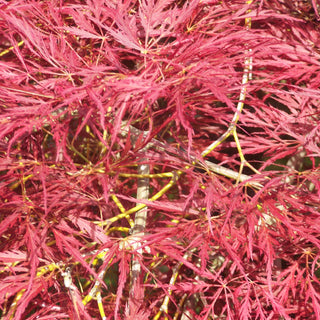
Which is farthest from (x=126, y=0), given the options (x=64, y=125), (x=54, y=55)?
(x=64, y=125)

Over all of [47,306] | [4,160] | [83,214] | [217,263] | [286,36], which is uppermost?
[286,36]

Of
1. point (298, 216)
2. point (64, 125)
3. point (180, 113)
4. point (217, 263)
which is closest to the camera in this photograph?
point (180, 113)

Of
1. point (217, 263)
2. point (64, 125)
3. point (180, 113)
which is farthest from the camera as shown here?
point (217, 263)

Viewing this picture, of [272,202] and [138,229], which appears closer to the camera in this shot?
[272,202]

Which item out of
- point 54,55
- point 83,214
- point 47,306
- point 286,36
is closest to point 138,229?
point 83,214

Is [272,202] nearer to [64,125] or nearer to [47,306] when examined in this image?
[64,125]

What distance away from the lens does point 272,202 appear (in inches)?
36.2

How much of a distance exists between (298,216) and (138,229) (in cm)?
43

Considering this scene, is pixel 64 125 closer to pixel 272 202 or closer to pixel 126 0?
pixel 126 0

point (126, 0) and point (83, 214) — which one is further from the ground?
point (126, 0)

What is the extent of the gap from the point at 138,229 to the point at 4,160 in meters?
0.40

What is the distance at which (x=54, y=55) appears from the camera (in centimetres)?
86

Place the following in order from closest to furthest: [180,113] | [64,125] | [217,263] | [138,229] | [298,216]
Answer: [180,113]
[64,125]
[298,216]
[138,229]
[217,263]

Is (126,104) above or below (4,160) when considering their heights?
above
